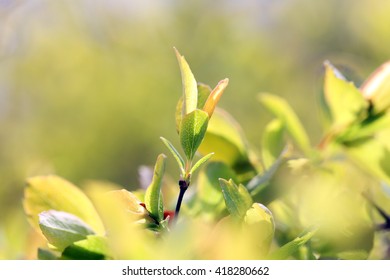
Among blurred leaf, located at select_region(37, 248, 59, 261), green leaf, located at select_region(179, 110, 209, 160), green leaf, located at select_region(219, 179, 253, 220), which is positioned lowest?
blurred leaf, located at select_region(37, 248, 59, 261)

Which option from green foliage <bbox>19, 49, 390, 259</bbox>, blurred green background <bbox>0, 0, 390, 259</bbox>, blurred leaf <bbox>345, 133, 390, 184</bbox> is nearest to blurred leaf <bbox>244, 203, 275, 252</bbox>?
green foliage <bbox>19, 49, 390, 259</bbox>

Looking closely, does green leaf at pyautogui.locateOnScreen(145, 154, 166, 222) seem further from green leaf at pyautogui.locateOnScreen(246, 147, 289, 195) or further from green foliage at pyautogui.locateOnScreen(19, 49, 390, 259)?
green leaf at pyautogui.locateOnScreen(246, 147, 289, 195)

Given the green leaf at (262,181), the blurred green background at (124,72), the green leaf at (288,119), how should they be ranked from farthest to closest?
the blurred green background at (124,72) < the green leaf at (288,119) < the green leaf at (262,181)

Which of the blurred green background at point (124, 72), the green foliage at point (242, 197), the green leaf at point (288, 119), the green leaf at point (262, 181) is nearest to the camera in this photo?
the green foliage at point (242, 197)

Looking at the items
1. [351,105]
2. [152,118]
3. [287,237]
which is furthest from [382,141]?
[152,118]

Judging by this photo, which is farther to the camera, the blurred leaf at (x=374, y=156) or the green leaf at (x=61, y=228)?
the blurred leaf at (x=374, y=156)

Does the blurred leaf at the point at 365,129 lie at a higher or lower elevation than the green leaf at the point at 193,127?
lower

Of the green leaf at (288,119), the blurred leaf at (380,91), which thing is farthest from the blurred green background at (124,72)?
the blurred leaf at (380,91)

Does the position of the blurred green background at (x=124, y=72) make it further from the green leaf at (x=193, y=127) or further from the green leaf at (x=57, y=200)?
the green leaf at (x=193, y=127)
